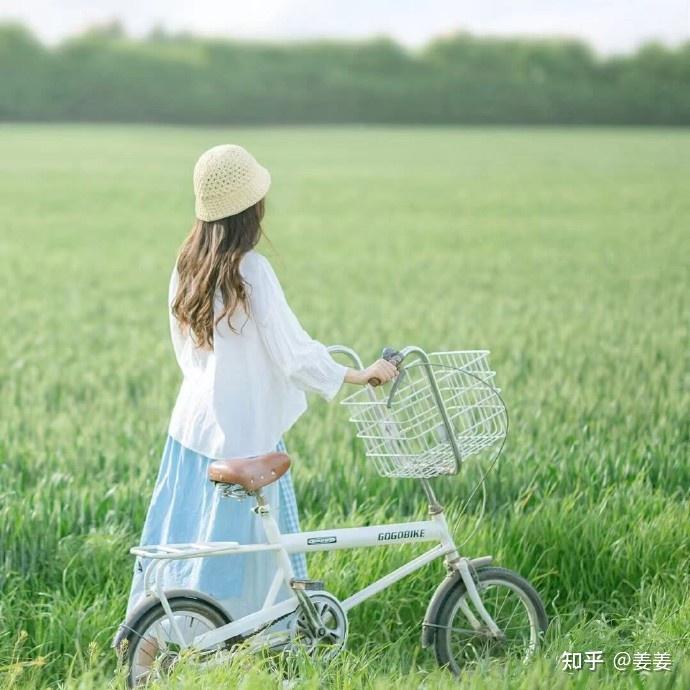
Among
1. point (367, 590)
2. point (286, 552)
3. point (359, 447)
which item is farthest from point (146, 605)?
point (359, 447)

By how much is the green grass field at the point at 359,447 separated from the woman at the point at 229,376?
16cm

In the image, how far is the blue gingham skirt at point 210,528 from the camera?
3617 millimetres

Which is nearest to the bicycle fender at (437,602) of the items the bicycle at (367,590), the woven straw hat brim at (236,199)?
the bicycle at (367,590)

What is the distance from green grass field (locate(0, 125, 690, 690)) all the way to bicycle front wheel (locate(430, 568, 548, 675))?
0.09m

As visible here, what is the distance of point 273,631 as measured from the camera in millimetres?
3424

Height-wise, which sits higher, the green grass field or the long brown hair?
the long brown hair

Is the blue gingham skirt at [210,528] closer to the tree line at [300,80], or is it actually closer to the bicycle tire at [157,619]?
the bicycle tire at [157,619]

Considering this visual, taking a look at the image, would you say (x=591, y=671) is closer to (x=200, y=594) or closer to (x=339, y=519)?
(x=200, y=594)

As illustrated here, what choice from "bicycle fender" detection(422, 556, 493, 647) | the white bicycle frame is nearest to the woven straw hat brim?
the white bicycle frame

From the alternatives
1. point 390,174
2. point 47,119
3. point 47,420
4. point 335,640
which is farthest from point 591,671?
point 47,119

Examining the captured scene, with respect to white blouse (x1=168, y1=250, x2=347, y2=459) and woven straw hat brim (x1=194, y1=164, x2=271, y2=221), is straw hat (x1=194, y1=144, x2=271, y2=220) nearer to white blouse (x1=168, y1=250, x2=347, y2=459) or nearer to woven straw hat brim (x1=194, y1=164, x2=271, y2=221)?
woven straw hat brim (x1=194, y1=164, x2=271, y2=221)

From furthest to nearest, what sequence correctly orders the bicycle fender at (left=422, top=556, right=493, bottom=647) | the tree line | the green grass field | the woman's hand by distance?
the tree line
the green grass field
the bicycle fender at (left=422, top=556, right=493, bottom=647)
the woman's hand

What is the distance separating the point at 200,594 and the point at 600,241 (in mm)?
14347

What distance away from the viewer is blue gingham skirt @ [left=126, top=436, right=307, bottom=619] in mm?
3617
